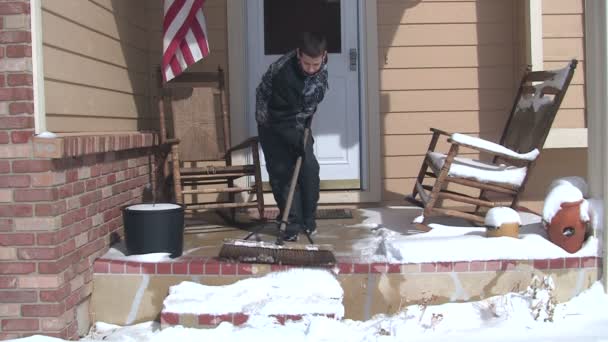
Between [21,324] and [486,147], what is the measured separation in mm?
2450

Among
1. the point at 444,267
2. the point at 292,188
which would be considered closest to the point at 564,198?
the point at 444,267

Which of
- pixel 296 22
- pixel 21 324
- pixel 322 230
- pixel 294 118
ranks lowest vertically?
pixel 21 324

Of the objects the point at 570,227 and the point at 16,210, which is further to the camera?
the point at 570,227

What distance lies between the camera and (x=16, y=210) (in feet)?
8.88

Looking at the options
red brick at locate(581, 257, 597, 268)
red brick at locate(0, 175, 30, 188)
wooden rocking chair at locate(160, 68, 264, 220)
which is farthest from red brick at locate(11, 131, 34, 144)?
red brick at locate(581, 257, 597, 268)

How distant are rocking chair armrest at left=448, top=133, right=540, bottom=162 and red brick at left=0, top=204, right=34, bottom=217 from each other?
2.11 meters

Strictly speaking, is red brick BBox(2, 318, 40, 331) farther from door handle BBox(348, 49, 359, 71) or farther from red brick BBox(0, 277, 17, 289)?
door handle BBox(348, 49, 359, 71)

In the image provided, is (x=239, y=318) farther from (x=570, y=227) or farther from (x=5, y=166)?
(x=570, y=227)

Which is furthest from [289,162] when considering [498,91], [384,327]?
[498,91]

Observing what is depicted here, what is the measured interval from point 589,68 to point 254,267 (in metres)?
1.95

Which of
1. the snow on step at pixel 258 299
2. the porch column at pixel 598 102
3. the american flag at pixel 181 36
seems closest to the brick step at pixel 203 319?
the snow on step at pixel 258 299

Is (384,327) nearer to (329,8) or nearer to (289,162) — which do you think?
(289,162)

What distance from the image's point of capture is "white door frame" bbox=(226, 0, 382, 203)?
15.6 feet

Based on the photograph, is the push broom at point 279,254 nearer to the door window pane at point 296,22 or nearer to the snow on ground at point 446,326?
the snow on ground at point 446,326
